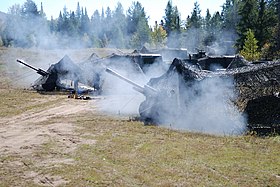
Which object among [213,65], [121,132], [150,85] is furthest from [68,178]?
[213,65]

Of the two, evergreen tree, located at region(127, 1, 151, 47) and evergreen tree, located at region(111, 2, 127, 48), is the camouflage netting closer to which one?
evergreen tree, located at region(127, 1, 151, 47)

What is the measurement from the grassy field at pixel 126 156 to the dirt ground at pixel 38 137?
3cm

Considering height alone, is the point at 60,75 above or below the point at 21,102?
above

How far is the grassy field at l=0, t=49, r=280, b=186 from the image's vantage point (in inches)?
363

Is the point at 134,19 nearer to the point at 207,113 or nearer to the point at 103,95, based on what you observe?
the point at 103,95

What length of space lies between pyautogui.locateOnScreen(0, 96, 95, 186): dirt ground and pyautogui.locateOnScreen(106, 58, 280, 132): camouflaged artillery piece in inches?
155

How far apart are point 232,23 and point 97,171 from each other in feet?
251

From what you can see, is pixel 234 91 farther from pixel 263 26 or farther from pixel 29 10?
pixel 29 10

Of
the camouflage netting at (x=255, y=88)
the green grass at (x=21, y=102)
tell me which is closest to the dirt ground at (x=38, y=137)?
the green grass at (x=21, y=102)

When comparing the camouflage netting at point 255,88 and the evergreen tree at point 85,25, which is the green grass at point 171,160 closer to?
the camouflage netting at point 255,88

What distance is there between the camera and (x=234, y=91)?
50.4ft

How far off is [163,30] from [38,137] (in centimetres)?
7267

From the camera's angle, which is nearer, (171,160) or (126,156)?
(171,160)

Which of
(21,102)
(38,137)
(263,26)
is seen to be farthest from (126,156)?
(263,26)
